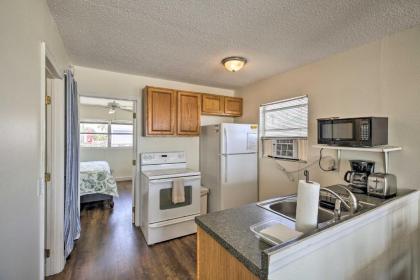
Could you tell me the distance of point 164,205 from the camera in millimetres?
2709

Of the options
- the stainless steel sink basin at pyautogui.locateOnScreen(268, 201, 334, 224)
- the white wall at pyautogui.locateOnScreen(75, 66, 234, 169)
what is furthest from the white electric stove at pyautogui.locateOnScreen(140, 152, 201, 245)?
the stainless steel sink basin at pyautogui.locateOnScreen(268, 201, 334, 224)

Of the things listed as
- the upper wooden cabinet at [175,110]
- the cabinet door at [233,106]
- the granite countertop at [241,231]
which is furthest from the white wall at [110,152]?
the granite countertop at [241,231]

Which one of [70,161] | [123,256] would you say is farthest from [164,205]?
[70,161]

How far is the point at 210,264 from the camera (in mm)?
1181

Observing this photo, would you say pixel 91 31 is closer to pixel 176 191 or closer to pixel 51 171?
pixel 51 171

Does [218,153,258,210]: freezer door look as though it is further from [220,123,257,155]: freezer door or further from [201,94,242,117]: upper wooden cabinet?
[201,94,242,117]: upper wooden cabinet

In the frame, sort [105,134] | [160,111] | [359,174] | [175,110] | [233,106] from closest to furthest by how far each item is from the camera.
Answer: [359,174]
[160,111]
[175,110]
[233,106]
[105,134]

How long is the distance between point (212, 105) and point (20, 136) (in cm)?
275

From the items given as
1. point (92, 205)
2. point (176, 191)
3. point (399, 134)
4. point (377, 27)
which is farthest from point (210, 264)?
point (92, 205)

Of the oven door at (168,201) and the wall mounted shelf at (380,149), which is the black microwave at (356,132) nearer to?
the wall mounted shelf at (380,149)

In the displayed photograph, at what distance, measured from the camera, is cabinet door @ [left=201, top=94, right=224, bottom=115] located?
345cm

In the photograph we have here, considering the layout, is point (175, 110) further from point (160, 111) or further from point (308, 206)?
point (308, 206)

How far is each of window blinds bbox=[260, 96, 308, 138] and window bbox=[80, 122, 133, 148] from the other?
16.7ft

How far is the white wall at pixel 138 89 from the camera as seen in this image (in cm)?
285
